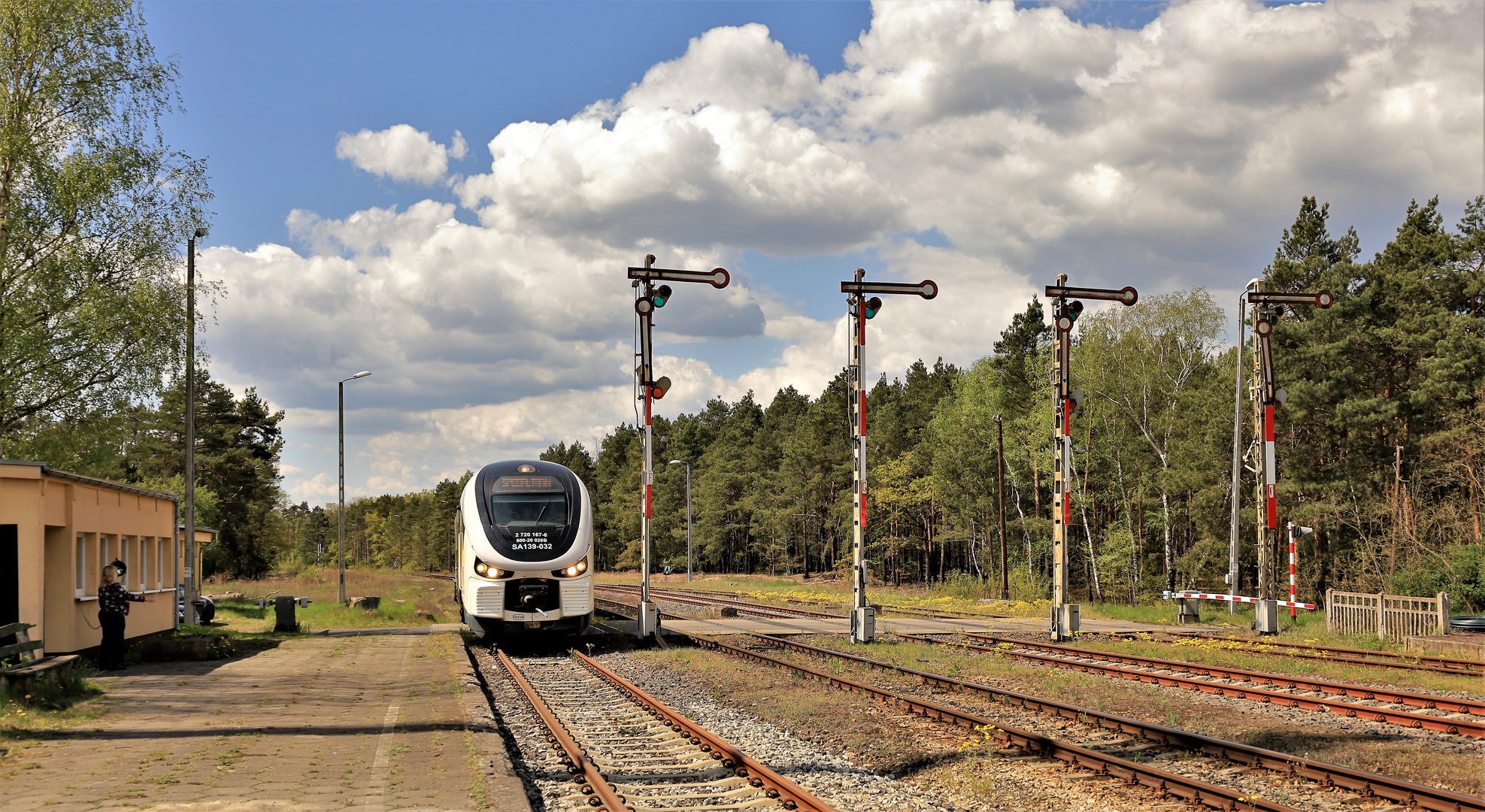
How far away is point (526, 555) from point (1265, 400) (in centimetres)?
1678

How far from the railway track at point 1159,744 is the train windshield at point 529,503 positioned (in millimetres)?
6927

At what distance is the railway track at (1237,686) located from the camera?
Result: 1088cm

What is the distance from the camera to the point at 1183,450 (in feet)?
145

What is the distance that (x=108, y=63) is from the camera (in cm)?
2194

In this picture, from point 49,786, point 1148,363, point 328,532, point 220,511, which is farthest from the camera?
point 328,532

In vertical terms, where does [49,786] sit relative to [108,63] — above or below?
below

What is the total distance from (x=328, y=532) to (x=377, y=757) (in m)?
161

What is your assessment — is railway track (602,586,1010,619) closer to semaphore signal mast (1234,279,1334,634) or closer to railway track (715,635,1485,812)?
semaphore signal mast (1234,279,1334,634)

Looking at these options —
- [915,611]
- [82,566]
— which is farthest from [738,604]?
[82,566]

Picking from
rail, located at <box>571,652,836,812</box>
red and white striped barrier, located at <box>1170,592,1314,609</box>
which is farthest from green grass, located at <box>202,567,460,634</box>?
red and white striped barrier, located at <box>1170,592,1314,609</box>

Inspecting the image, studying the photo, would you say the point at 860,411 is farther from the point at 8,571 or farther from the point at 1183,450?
the point at 1183,450

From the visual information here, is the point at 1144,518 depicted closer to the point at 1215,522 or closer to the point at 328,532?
the point at 1215,522

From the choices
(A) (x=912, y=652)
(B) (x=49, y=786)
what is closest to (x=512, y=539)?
(A) (x=912, y=652)

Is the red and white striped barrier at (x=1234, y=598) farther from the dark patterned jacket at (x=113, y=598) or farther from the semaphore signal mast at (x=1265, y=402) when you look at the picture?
the dark patterned jacket at (x=113, y=598)
